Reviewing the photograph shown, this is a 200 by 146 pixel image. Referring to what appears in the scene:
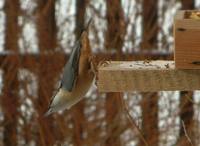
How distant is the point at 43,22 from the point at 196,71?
263cm

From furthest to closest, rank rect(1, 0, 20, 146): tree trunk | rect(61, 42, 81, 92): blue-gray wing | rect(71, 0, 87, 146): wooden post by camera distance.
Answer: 1. rect(1, 0, 20, 146): tree trunk
2. rect(71, 0, 87, 146): wooden post
3. rect(61, 42, 81, 92): blue-gray wing

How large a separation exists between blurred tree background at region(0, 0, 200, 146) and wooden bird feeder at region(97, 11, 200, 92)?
93.8 inches

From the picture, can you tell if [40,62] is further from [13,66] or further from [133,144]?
[133,144]

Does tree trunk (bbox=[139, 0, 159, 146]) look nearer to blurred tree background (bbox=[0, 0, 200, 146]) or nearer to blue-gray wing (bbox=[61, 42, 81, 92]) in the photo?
blurred tree background (bbox=[0, 0, 200, 146])

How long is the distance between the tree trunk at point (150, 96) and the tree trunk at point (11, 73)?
94cm

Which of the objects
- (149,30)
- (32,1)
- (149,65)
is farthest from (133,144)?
(149,65)

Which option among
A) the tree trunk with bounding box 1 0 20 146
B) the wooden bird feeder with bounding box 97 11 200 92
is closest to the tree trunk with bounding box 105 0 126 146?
the tree trunk with bounding box 1 0 20 146

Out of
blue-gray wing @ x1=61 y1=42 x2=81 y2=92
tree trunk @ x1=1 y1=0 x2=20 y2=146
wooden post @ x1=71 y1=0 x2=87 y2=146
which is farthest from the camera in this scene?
tree trunk @ x1=1 y1=0 x2=20 y2=146

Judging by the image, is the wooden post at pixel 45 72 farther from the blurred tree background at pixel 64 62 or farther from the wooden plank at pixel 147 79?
the wooden plank at pixel 147 79

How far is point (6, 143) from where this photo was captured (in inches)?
172

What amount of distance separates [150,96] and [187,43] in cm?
258

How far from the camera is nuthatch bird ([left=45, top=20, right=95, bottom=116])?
1.56 metres

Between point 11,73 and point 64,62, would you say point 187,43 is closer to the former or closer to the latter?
point 64,62

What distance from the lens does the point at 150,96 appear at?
416 cm
